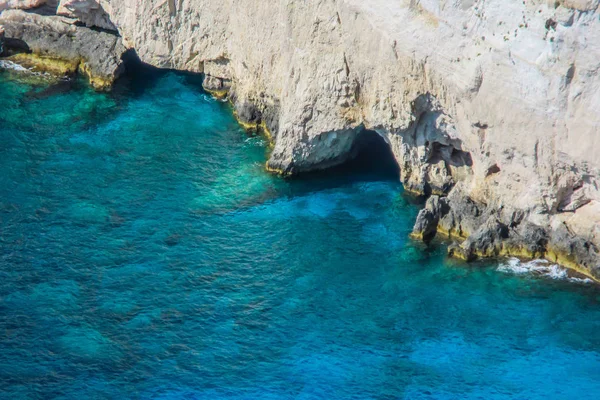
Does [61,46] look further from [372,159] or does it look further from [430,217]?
[430,217]

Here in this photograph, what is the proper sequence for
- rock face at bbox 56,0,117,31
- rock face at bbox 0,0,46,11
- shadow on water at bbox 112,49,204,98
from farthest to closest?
rock face at bbox 0,0,46,11
rock face at bbox 56,0,117,31
shadow on water at bbox 112,49,204,98

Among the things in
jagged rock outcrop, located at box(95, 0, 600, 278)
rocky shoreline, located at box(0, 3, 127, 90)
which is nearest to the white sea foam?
jagged rock outcrop, located at box(95, 0, 600, 278)

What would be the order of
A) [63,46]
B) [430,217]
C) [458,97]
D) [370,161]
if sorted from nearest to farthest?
[458,97] < [430,217] < [370,161] < [63,46]

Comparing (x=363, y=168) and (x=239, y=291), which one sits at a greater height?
(x=363, y=168)

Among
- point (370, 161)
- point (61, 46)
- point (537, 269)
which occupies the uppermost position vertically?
point (61, 46)

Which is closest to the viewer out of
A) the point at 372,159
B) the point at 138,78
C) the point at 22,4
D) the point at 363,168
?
the point at 363,168

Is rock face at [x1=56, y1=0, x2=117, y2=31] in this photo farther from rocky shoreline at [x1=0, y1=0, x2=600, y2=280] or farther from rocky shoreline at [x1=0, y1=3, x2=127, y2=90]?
rocky shoreline at [x1=0, y1=0, x2=600, y2=280]

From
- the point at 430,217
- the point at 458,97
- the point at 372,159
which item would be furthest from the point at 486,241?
the point at 372,159

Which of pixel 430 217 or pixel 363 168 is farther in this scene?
pixel 363 168
